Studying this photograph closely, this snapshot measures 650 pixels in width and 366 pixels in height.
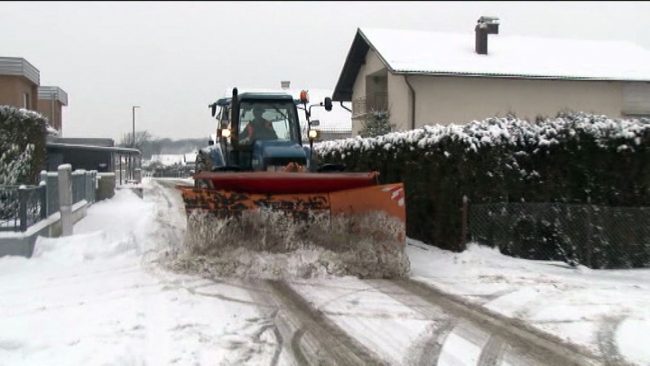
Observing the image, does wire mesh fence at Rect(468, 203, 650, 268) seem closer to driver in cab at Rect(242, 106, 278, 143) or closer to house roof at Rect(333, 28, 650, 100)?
driver in cab at Rect(242, 106, 278, 143)

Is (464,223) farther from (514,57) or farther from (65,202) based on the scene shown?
(514,57)

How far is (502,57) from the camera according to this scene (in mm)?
26594

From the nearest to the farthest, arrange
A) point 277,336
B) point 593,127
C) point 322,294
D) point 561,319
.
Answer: point 277,336
point 561,319
point 322,294
point 593,127

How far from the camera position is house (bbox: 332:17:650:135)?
24312 millimetres

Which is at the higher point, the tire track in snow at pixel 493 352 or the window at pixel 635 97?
the window at pixel 635 97

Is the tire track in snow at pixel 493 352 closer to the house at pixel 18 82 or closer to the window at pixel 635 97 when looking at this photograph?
the window at pixel 635 97

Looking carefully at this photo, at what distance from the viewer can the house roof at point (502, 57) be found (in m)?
24.3

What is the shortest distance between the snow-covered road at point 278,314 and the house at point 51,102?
3347 cm

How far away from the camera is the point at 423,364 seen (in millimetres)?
4973

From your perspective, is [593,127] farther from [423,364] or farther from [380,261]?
[423,364]

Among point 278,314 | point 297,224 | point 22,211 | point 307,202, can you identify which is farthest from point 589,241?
point 22,211

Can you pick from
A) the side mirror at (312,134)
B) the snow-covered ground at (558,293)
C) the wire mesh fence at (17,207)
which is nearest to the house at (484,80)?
the side mirror at (312,134)

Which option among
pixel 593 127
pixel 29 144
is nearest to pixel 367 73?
pixel 29 144

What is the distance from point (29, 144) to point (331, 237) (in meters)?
8.00
